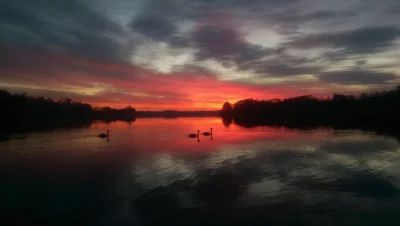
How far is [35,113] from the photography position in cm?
9956

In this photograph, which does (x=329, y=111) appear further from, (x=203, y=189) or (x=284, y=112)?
(x=203, y=189)

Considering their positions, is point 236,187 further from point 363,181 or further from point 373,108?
point 373,108

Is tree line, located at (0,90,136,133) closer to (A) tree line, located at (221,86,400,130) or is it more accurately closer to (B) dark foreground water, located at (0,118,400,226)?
(B) dark foreground water, located at (0,118,400,226)

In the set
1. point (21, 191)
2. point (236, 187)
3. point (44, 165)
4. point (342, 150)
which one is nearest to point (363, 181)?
point (236, 187)

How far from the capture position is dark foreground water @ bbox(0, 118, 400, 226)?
1338 centimetres

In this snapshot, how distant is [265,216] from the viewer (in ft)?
43.3

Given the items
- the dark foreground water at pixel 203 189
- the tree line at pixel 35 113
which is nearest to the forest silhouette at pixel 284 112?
the tree line at pixel 35 113

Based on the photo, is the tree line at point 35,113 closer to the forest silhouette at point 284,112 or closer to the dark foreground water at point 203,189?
the forest silhouette at point 284,112

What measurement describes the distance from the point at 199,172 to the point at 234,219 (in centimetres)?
950

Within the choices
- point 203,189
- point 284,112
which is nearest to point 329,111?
A: point 284,112

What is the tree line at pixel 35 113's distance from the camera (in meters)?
76.4

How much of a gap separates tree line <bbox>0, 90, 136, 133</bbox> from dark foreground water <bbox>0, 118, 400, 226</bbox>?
4756 centimetres

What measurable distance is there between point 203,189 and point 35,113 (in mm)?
101591

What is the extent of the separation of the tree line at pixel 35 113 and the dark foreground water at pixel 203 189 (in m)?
47.6
